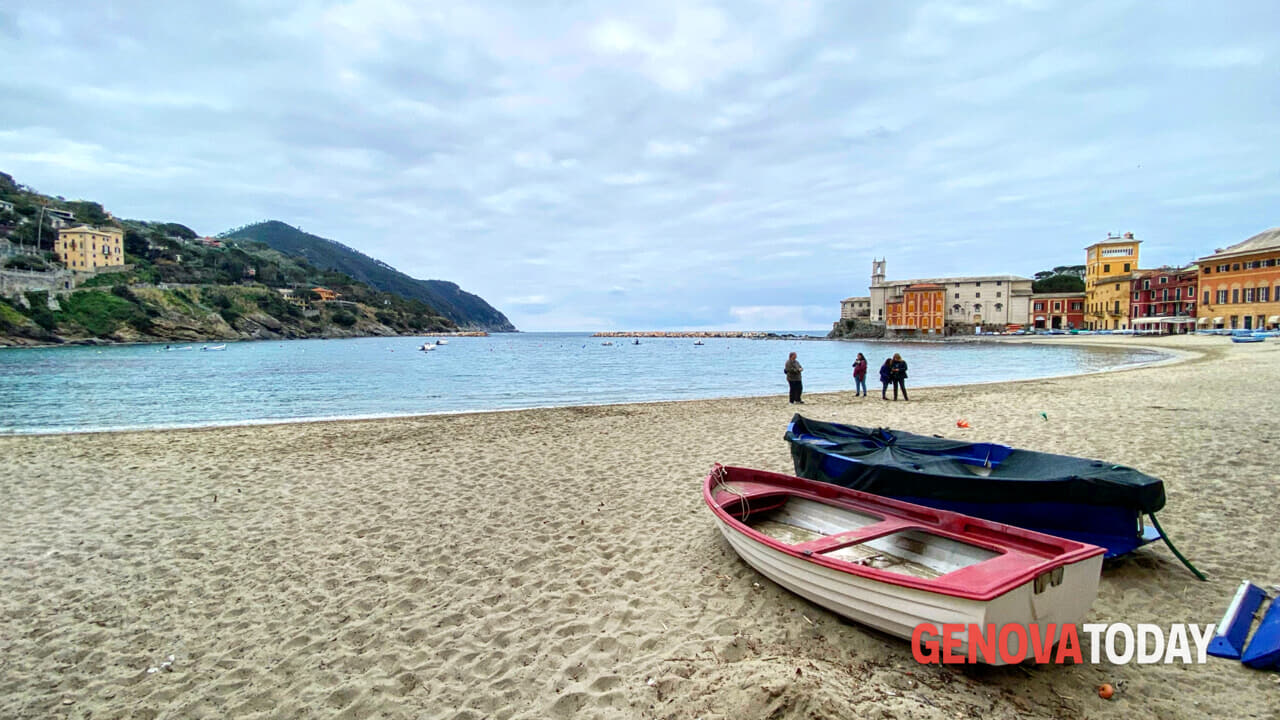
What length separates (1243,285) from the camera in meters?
59.7

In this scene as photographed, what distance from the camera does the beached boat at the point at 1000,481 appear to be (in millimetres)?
5219

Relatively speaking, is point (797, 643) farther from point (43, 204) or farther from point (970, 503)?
point (43, 204)

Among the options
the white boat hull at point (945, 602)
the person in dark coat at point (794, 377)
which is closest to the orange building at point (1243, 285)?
the person in dark coat at point (794, 377)

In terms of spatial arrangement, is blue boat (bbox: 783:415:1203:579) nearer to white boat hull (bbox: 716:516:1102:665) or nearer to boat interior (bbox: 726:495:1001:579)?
boat interior (bbox: 726:495:1001:579)

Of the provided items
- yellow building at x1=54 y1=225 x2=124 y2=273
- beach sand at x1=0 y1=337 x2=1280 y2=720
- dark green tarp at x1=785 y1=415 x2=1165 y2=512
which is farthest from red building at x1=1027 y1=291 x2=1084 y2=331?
yellow building at x1=54 y1=225 x2=124 y2=273

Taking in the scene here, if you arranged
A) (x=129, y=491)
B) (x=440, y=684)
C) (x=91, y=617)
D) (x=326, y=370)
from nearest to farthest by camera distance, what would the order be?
(x=440, y=684) → (x=91, y=617) → (x=129, y=491) → (x=326, y=370)

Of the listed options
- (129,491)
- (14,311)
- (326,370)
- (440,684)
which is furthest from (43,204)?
(440,684)

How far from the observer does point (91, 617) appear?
5.11 m

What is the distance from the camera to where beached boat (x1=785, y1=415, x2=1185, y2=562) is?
522 cm

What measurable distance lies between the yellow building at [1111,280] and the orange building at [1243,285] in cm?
1747

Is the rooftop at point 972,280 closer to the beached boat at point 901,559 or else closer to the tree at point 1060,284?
the tree at point 1060,284

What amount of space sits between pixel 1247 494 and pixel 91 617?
13717mm

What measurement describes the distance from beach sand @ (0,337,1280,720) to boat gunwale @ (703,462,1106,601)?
0.62 meters

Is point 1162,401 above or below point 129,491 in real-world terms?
above
